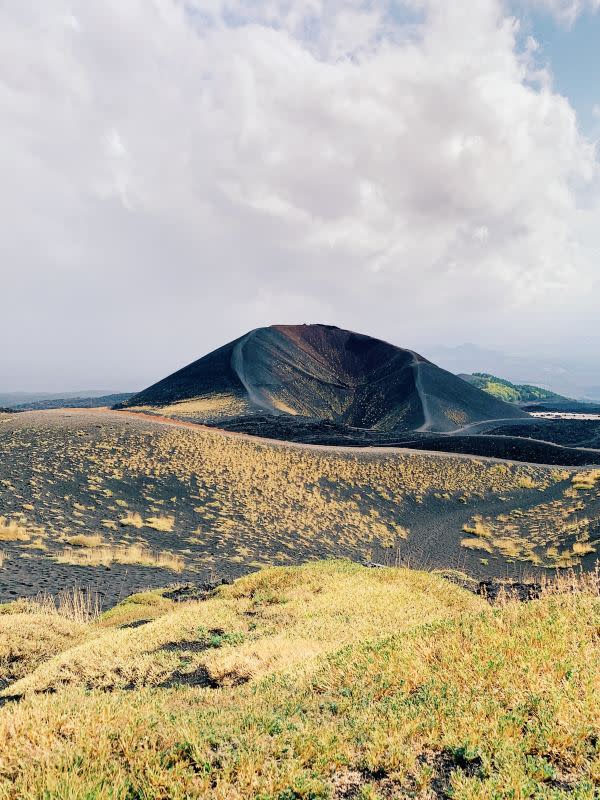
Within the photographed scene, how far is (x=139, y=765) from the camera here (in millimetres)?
4062

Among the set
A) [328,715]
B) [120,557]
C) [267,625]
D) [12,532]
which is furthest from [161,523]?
[328,715]

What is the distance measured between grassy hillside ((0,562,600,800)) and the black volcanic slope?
75416 mm

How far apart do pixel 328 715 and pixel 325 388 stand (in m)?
114

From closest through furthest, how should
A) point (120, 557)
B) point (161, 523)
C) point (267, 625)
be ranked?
point (267, 625)
point (120, 557)
point (161, 523)

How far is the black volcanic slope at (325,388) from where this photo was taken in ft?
318

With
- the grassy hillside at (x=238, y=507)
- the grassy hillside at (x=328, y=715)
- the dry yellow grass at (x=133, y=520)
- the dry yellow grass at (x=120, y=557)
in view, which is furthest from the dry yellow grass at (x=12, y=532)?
the grassy hillside at (x=328, y=715)

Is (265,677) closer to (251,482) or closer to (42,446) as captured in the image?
(251,482)

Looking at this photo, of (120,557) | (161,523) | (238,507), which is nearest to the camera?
(120,557)

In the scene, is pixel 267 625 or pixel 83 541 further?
pixel 83 541

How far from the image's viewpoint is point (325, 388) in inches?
4683

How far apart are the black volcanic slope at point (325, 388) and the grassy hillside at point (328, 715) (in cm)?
7542

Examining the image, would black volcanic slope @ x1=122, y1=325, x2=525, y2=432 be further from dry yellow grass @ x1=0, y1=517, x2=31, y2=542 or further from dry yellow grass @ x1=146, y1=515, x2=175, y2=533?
dry yellow grass @ x1=0, y1=517, x2=31, y2=542

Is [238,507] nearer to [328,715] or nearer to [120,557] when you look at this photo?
[120,557]

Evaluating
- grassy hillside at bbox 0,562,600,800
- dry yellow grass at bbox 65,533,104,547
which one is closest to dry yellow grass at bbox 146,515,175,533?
dry yellow grass at bbox 65,533,104,547
